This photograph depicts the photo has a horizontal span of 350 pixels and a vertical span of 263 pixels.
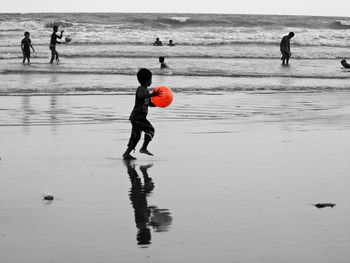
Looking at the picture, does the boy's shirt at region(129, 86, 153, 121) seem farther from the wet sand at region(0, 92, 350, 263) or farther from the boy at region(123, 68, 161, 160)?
the wet sand at region(0, 92, 350, 263)

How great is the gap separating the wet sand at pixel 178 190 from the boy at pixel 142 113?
21 centimetres

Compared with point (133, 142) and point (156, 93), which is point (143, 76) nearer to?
point (156, 93)

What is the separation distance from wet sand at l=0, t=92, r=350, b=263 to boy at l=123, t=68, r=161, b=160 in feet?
0.68

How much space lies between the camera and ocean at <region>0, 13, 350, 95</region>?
23500 mm

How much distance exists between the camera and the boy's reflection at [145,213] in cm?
592

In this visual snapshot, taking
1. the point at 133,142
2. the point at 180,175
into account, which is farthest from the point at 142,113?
the point at 180,175

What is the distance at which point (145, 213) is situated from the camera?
6.55m

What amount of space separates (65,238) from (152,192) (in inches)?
73.7

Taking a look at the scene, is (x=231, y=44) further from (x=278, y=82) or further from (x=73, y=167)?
(x=73, y=167)

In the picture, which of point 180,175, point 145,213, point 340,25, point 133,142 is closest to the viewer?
point 145,213

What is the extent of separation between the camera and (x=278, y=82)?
24688 mm

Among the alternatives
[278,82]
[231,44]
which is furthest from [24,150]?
[231,44]

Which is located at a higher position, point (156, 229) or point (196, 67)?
point (156, 229)

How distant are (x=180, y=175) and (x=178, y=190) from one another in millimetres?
853
